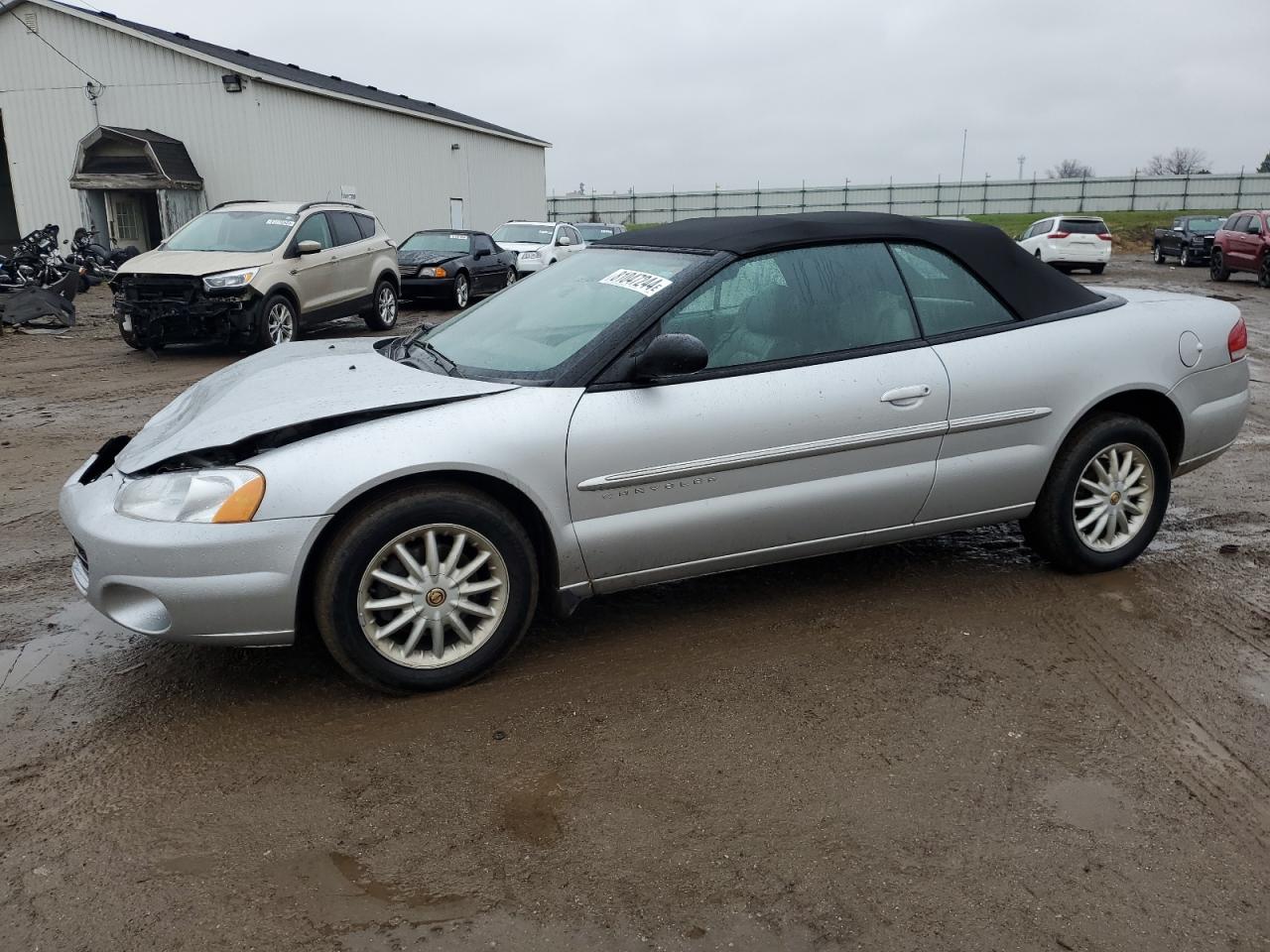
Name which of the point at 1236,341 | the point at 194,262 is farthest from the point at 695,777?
the point at 194,262

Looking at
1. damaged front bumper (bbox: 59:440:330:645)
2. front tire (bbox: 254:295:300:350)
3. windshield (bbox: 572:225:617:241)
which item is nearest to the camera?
damaged front bumper (bbox: 59:440:330:645)

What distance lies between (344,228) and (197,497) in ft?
37.4

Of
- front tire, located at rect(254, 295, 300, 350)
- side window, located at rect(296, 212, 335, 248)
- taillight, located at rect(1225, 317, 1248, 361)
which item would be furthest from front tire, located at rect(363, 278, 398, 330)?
taillight, located at rect(1225, 317, 1248, 361)

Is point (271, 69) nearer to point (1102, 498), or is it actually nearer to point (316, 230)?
point (316, 230)

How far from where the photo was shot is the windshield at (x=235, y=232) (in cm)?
1216

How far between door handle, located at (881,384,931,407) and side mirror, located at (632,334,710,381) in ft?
2.61

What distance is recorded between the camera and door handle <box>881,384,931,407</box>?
153 inches

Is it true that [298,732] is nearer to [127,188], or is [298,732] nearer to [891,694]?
[891,694]

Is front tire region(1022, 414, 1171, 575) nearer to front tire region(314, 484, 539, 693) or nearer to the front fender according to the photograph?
the front fender

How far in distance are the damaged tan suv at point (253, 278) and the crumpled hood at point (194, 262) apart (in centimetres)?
1

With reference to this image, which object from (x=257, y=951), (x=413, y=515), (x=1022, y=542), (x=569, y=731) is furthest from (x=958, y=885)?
(x=1022, y=542)

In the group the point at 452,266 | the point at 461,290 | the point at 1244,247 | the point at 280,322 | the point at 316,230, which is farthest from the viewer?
the point at 1244,247

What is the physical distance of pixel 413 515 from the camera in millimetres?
3299

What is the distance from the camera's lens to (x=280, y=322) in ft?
39.5
